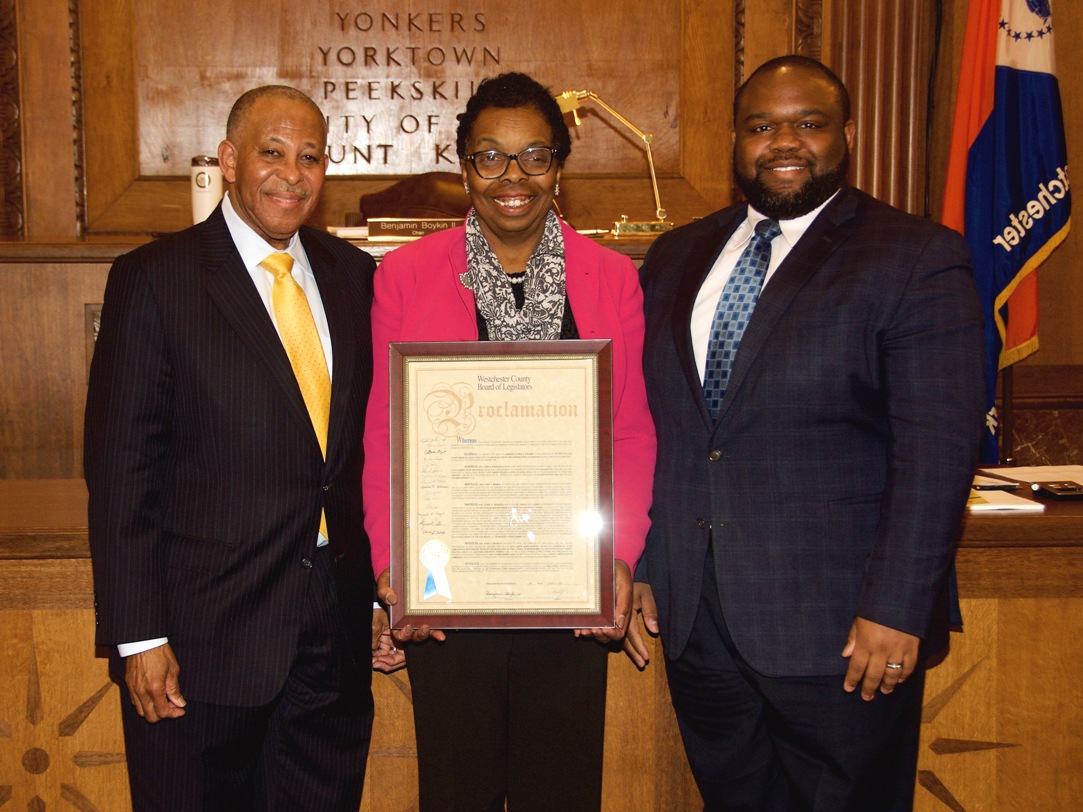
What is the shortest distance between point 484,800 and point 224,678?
57cm

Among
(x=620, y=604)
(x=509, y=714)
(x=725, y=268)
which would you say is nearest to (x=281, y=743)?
(x=509, y=714)

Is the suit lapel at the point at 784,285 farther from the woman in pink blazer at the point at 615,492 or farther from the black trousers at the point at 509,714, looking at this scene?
the black trousers at the point at 509,714

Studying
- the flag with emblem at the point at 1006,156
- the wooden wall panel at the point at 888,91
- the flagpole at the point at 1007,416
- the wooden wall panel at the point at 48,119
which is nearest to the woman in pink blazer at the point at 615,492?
the wooden wall panel at the point at 888,91

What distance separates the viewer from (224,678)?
179 centimetres

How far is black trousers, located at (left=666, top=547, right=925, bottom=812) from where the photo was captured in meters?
1.83

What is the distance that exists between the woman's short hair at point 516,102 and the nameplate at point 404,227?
1155 millimetres

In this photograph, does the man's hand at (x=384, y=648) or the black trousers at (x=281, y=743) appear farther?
the man's hand at (x=384, y=648)

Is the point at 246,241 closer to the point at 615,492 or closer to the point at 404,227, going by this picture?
the point at 615,492

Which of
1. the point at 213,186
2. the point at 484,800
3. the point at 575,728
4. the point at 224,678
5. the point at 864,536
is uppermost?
the point at 213,186

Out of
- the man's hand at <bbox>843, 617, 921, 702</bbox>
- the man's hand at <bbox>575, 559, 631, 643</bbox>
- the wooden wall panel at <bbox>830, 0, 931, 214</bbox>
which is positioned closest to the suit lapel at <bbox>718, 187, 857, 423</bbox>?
the man's hand at <bbox>575, 559, 631, 643</bbox>

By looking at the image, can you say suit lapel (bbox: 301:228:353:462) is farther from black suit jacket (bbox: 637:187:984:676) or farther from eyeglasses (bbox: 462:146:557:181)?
black suit jacket (bbox: 637:187:984:676)

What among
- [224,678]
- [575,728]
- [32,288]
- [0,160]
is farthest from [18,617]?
[0,160]

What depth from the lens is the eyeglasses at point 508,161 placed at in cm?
196

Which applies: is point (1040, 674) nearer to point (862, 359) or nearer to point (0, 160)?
point (862, 359)
